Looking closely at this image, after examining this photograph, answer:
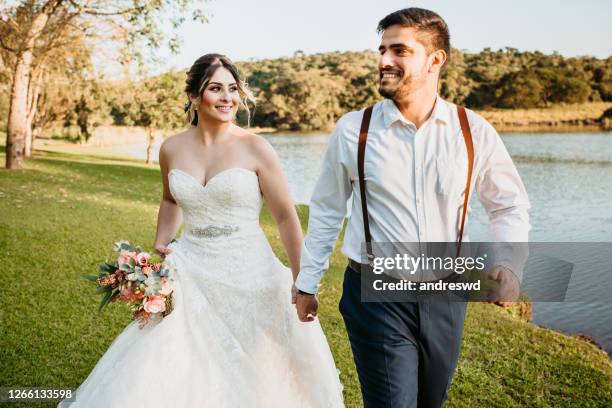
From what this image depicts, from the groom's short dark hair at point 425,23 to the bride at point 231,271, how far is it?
1450mm

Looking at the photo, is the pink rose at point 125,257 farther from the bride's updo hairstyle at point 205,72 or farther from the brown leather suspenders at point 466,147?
the brown leather suspenders at point 466,147

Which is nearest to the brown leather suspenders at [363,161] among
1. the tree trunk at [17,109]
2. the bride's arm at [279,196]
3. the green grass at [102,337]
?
the bride's arm at [279,196]

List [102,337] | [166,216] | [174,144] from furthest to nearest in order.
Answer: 1. [102,337]
2. [166,216]
3. [174,144]

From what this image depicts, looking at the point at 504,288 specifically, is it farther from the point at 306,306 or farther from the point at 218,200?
the point at 218,200

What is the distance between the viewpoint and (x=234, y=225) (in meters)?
3.76

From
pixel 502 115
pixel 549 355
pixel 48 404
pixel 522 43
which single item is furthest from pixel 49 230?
pixel 522 43

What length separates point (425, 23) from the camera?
257cm

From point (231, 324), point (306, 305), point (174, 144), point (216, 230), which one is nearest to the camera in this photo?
point (306, 305)

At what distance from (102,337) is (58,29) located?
14.8 metres

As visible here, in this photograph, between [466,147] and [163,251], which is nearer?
[466,147]

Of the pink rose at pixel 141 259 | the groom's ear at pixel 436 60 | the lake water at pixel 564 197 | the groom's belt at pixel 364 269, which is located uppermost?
the groom's ear at pixel 436 60

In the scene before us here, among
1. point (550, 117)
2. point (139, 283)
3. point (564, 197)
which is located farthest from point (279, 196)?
point (550, 117)

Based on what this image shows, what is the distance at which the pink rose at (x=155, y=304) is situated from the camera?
10.6 feet

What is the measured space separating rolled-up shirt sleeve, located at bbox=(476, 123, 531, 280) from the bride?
1.53m
